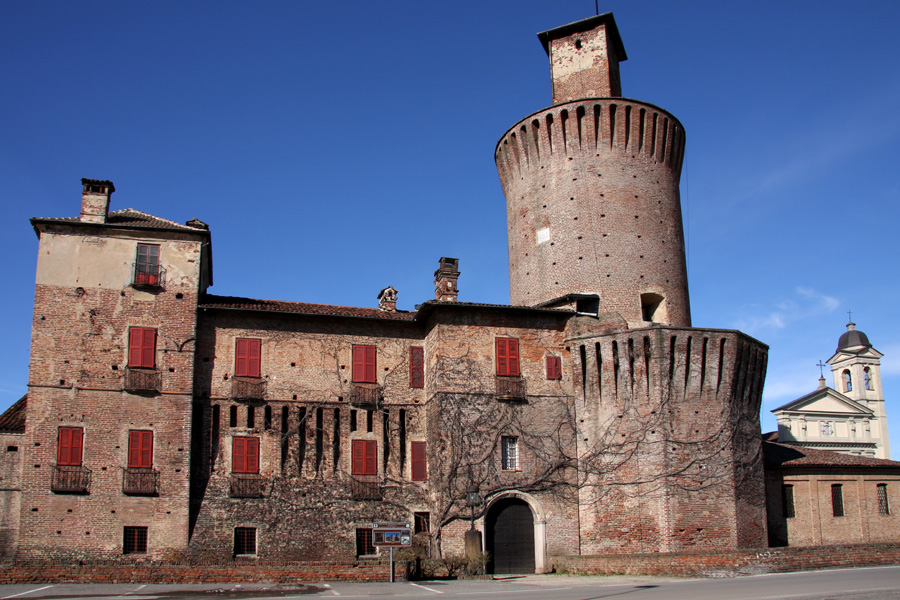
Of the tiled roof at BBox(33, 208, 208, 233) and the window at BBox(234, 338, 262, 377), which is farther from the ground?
the tiled roof at BBox(33, 208, 208, 233)

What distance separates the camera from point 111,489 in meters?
25.5

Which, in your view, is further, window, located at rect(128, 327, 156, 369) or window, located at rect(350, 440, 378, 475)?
window, located at rect(350, 440, 378, 475)

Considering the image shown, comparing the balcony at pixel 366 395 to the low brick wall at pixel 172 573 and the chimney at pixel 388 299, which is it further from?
the low brick wall at pixel 172 573

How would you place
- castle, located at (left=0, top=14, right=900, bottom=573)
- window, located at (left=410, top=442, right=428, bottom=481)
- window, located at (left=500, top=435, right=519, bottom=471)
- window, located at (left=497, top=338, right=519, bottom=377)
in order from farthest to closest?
window, located at (left=497, top=338, right=519, bottom=377) < window, located at (left=410, top=442, right=428, bottom=481) < window, located at (left=500, top=435, right=519, bottom=471) < castle, located at (left=0, top=14, right=900, bottom=573)

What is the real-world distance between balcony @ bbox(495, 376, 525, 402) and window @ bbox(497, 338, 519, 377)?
28 centimetres

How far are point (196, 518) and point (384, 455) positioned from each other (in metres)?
6.56

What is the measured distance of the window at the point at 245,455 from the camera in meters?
27.2

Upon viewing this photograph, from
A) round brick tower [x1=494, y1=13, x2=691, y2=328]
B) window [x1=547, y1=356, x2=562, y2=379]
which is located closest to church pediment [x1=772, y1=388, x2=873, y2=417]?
round brick tower [x1=494, y1=13, x2=691, y2=328]

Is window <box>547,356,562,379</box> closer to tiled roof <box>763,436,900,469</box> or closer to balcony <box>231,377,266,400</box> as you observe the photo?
tiled roof <box>763,436,900,469</box>

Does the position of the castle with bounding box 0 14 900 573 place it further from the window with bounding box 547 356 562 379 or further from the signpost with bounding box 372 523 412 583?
the signpost with bounding box 372 523 412 583

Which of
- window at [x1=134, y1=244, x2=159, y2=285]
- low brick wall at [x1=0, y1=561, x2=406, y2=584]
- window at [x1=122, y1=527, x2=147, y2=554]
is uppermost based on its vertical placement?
window at [x1=134, y1=244, x2=159, y2=285]

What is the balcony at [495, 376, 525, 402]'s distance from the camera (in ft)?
94.0

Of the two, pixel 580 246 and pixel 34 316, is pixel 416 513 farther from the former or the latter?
pixel 34 316

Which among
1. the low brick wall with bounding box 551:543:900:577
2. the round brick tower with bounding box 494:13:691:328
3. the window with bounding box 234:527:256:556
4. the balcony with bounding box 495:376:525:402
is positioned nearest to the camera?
the low brick wall with bounding box 551:543:900:577
